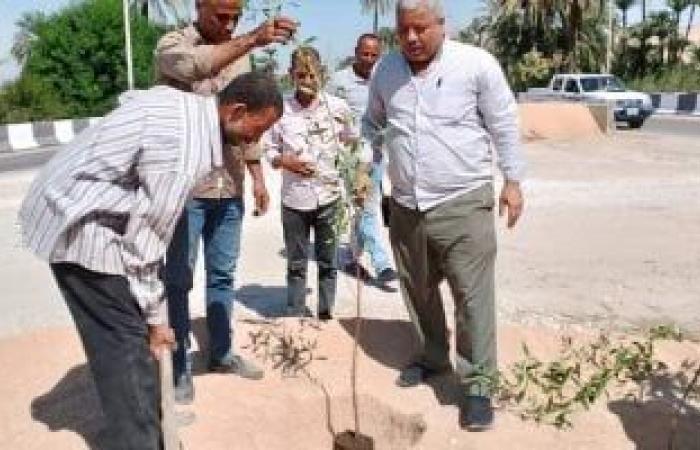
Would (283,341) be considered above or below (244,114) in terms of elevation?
below

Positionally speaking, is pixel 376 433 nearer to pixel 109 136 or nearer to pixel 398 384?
pixel 398 384

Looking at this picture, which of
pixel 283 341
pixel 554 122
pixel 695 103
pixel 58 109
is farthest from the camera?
pixel 695 103

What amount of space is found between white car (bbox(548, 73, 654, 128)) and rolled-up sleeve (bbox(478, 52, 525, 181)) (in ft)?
75.1

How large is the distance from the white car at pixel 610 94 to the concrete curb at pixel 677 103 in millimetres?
5643

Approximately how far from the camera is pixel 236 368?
5.04 meters

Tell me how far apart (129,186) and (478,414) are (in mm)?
2007

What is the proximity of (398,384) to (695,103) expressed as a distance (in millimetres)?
31706

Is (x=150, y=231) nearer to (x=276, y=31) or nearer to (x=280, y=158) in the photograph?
(x=276, y=31)

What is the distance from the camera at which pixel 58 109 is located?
1246 inches

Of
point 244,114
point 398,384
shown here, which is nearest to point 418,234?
point 398,384

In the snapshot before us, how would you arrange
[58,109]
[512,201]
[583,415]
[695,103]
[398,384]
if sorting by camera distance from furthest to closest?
1. [695,103]
2. [58,109]
3. [398,384]
4. [583,415]
5. [512,201]

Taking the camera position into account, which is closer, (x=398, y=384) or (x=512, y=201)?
(x=512, y=201)

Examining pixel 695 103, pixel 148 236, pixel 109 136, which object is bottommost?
pixel 695 103

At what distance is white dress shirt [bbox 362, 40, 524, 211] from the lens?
434cm
